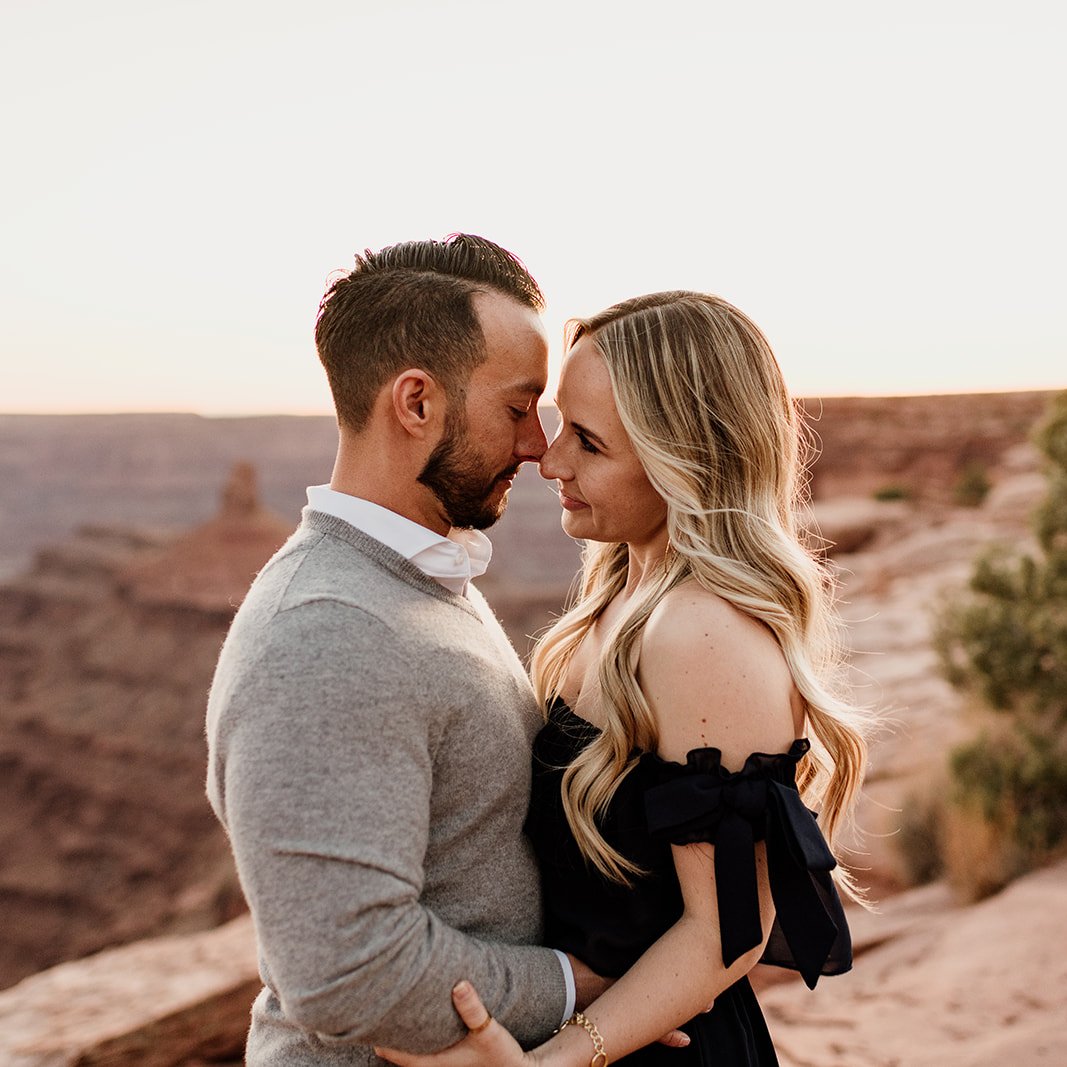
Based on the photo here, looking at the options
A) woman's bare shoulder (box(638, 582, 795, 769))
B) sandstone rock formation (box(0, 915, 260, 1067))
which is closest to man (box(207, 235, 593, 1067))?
woman's bare shoulder (box(638, 582, 795, 769))

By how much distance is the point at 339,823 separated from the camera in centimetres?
146

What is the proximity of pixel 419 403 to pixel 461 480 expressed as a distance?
165 mm

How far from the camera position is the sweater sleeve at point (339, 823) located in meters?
1.45

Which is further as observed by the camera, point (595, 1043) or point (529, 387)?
point (529, 387)

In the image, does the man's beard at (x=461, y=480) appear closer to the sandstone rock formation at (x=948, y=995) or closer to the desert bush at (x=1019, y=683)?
the sandstone rock formation at (x=948, y=995)

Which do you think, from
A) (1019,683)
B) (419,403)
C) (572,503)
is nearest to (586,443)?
(572,503)

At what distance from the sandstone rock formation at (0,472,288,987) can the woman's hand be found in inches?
785

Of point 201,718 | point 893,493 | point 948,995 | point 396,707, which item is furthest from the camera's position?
point 201,718

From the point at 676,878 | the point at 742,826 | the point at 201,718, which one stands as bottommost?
the point at 201,718

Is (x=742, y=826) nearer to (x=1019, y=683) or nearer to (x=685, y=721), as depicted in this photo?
(x=685, y=721)

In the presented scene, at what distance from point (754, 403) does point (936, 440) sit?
26.9 m

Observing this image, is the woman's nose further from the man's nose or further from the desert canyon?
the desert canyon

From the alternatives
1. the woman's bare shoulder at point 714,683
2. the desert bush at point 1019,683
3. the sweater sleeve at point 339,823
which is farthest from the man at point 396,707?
the desert bush at point 1019,683

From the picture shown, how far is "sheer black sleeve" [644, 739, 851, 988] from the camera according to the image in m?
1.76
